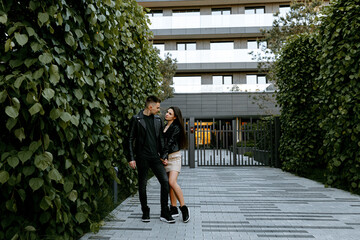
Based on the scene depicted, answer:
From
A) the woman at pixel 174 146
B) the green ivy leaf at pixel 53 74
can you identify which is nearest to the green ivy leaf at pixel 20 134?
the green ivy leaf at pixel 53 74

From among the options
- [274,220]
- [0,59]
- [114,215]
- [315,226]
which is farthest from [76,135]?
[315,226]

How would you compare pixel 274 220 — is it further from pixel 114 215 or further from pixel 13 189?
pixel 13 189

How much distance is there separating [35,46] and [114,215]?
133 inches

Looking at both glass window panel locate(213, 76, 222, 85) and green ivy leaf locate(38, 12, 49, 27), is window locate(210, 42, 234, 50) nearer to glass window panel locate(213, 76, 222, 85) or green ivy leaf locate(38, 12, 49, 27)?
glass window panel locate(213, 76, 222, 85)

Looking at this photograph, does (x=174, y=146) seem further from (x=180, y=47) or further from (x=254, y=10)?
(x=254, y=10)

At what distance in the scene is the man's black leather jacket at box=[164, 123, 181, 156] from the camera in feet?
17.0

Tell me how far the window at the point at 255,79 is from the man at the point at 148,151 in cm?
2490

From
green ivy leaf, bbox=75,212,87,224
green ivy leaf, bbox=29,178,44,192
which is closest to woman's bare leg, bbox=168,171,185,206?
green ivy leaf, bbox=75,212,87,224

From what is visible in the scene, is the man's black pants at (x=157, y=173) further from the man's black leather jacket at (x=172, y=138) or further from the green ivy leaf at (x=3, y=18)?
the green ivy leaf at (x=3, y=18)

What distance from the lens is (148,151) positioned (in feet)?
16.4

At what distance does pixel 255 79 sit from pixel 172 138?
81.9 ft

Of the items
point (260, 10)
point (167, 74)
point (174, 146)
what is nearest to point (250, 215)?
point (174, 146)

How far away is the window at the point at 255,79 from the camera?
2864cm

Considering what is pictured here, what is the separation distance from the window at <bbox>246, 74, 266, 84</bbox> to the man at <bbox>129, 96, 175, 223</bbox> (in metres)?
24.9
